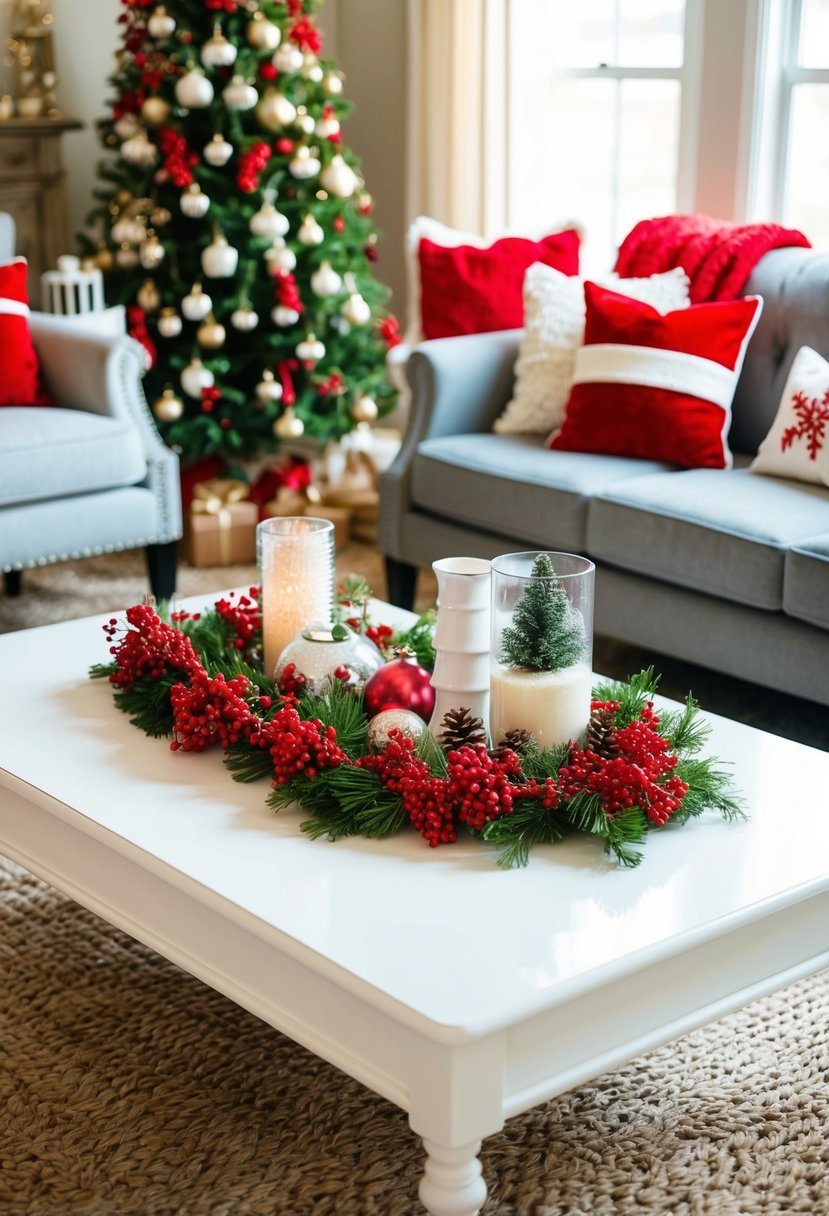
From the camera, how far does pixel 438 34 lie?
464cm

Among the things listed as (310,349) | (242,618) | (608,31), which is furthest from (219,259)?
(242,618)

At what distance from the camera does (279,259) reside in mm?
3963

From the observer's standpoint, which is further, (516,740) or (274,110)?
(274,110)

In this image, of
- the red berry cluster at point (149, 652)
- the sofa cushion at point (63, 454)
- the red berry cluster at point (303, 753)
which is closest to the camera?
the red berry cluster at point (303, 753)

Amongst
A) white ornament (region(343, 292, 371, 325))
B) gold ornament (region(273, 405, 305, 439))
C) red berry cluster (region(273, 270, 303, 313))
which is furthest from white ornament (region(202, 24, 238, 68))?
gold ornament (region(273, 405, 305, 439))

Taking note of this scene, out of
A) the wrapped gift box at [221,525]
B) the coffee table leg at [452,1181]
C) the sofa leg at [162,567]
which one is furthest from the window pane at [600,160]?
the coffee table leg at [452,1181]

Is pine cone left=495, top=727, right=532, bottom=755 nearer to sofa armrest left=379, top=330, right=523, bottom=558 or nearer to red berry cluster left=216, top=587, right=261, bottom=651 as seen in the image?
red berry cluster left=216, top=587, right=261, bottom=651

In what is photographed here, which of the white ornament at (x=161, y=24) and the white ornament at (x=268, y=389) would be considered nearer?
the white ornament at (x=161, y=24)

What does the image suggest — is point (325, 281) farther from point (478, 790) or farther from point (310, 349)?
point (478, 790)

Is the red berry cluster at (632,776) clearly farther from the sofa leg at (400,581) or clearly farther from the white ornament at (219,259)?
the white ornament at (219,259)

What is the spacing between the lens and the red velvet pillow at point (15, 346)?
140 inches

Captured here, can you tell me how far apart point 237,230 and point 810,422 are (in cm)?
176

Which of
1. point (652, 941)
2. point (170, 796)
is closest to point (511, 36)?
point (170, 796)

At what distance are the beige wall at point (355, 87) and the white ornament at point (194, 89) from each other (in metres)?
1.17
